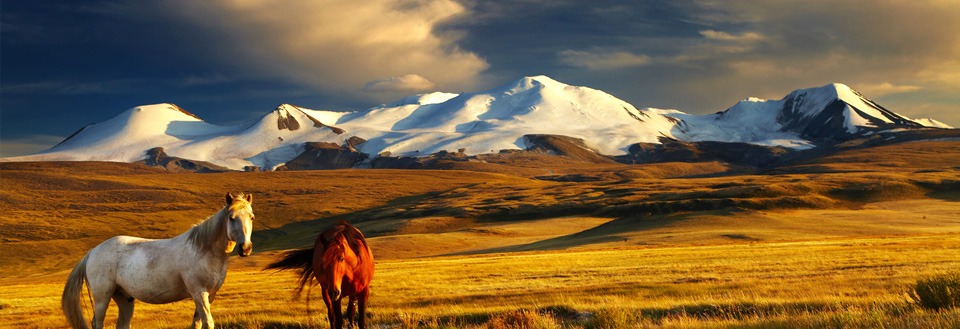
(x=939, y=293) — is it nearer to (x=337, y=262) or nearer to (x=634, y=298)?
(x=634, y=298)

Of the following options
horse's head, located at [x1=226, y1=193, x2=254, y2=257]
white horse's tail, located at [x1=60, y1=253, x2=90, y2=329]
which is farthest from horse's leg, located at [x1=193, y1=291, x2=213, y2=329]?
white horse's tail, located at [x1=60, y1=253, x2=90, y2=329]

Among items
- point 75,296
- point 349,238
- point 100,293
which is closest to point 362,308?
point 349,238

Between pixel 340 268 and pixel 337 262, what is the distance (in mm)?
121

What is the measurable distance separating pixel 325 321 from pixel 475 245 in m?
81.3

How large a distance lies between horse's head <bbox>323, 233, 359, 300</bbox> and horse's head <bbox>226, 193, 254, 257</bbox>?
1308 mm

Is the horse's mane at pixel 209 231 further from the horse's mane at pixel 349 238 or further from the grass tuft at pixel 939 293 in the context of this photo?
the grass tuft at pixel 939 293

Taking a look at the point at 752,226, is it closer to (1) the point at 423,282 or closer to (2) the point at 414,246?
(2) the point at 414,246

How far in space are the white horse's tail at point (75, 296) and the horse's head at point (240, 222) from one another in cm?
397

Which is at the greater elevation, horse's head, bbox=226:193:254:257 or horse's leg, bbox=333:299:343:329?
horse's head, bbox=226:193:254:257

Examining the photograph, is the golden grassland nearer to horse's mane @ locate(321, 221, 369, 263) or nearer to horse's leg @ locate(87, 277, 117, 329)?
horse's mane @ locate(321, 221, 369, 263)

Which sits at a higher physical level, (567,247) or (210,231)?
(210,231)

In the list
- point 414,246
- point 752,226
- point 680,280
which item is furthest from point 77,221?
point 680,280

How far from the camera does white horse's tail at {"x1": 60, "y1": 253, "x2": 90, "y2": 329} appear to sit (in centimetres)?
1360

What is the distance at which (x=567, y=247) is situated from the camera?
81.5 meters
